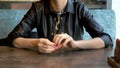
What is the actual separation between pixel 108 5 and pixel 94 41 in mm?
1288

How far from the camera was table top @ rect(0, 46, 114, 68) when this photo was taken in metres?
1.12

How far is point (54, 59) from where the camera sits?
123cm

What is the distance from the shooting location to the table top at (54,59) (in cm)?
112

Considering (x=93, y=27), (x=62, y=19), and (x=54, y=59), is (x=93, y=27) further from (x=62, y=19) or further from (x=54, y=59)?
(x=54, y=59)

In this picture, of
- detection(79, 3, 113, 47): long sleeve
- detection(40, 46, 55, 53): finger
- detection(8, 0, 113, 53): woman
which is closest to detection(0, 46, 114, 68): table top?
detection(40, 46, 55, 53): finger

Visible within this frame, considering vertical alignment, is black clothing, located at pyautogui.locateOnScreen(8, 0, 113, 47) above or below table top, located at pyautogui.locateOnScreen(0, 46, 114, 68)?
above

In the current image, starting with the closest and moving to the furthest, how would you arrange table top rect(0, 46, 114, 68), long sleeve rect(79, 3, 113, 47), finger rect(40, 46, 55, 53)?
1. table top rect(0, 46, 114, 68)
2. finger rect(40, 46, 55, 53)
3. long sleeve rect(79, 3, 113, 47)

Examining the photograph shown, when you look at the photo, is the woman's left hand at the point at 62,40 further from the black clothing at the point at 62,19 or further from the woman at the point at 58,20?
the black clothing at the point at 62,19

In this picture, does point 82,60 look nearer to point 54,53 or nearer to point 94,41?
point 54,53

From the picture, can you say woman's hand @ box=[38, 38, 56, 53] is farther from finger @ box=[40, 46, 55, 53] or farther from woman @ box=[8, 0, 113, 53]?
woman @ box=[8, 0, 113, 53]

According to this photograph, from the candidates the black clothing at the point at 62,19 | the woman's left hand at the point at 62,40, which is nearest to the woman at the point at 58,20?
the black clothing at the point at 62,19

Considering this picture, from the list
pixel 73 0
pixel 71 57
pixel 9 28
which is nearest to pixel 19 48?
pixel 71 57

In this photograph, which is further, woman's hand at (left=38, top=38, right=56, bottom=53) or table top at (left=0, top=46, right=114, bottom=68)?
woman's hand at (left=38, top=38, right=56, bottom=53)

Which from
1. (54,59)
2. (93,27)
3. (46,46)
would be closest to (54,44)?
(46,46)
